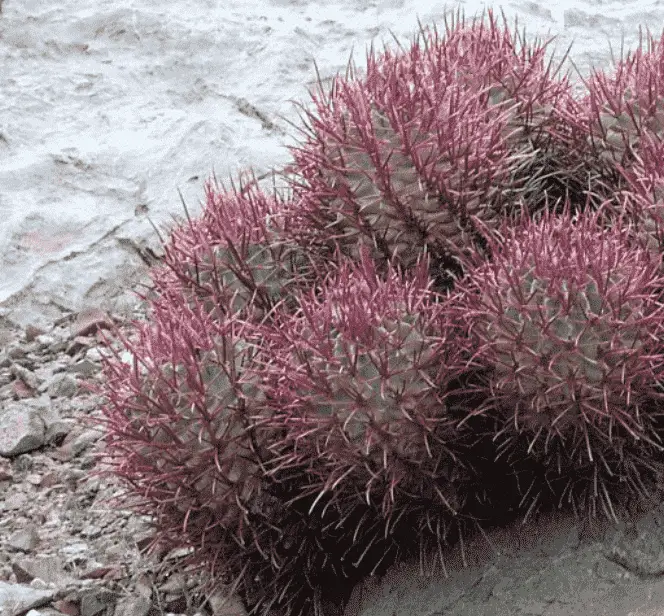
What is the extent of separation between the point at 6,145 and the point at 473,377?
7.54 feet

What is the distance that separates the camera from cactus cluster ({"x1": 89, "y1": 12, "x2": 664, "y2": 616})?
205cm

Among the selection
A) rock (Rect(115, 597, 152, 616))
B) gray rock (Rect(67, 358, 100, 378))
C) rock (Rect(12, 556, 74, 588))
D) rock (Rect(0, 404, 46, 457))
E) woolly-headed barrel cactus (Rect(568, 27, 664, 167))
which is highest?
woolly-headed barrel cactus (Rect(568, 27, 664, 167))

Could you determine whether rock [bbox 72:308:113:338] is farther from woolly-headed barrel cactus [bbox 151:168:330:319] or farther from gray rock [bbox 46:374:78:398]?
woolly-headed barrel cactus [bbox 151:168:330:319]

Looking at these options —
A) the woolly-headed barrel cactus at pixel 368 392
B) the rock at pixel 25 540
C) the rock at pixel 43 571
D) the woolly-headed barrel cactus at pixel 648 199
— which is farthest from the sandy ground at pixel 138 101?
the woolly-headed barrel cactus at pixel 368 392

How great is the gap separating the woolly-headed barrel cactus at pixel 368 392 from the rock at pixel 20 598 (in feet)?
2.42

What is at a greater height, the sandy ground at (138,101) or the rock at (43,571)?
the sandy ground at (138,101)

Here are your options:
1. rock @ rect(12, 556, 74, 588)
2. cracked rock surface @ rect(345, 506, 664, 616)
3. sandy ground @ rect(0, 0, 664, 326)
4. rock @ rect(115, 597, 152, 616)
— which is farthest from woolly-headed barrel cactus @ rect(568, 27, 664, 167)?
rock @ rect(12, 556, 74, 588)

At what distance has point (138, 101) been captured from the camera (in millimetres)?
4168

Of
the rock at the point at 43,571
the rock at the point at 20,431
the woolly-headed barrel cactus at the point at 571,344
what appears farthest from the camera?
the rock at the point at 20,431

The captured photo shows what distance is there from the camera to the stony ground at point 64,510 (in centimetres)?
263

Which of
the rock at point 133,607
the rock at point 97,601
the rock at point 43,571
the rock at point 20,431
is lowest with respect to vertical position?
the rock at point 133,607

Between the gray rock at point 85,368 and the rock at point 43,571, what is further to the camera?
the gray rock at point 85,368

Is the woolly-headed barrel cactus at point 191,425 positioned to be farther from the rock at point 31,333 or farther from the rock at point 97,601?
the rock at point 31,333

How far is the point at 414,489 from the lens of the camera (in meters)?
2.21
